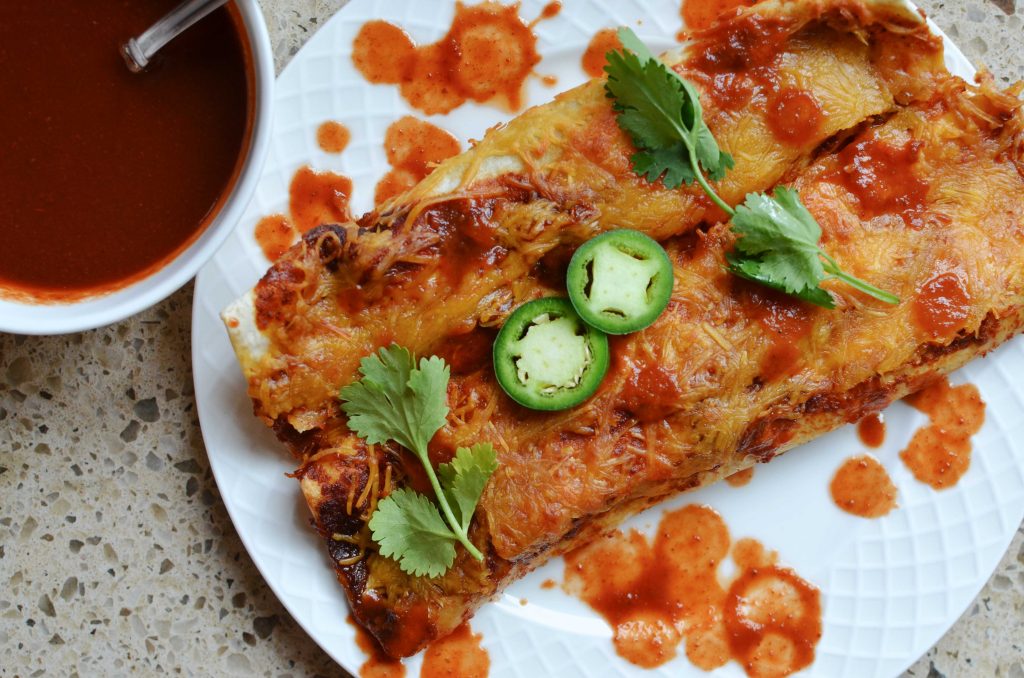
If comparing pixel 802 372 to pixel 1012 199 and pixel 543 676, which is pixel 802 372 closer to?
pixel 1012 199

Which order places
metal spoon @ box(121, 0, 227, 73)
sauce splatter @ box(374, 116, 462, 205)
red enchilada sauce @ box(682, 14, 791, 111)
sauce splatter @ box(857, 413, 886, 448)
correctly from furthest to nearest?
sauce splatter @ box(857, 413, 886, 448) → sauce splatter @ box(374, 116, 462, 205) → red enchilada sauce @ box(682, 14, 791, 111) → metal spoon @ box(121, 0, 227, 73)

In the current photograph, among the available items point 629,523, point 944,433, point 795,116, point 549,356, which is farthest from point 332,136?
point 944,433

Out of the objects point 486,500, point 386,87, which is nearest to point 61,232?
point 386,87

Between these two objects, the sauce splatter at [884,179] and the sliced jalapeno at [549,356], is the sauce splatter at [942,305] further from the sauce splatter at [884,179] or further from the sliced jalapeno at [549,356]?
the sliced jalapeno at [549,356]

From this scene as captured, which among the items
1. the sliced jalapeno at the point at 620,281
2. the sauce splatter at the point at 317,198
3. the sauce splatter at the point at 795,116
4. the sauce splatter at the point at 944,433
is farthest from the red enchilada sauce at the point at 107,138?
the sauce splatter at the point at 944,433

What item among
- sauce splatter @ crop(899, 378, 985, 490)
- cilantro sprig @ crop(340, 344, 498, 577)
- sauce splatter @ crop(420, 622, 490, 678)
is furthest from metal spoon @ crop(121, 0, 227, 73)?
sauce splatter @ crop(899, 378, 985, 490)

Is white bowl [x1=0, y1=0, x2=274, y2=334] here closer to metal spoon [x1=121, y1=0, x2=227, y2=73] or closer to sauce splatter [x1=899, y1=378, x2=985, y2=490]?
metal spoon [x1=121, y1=0, x2=227, y2=73]
